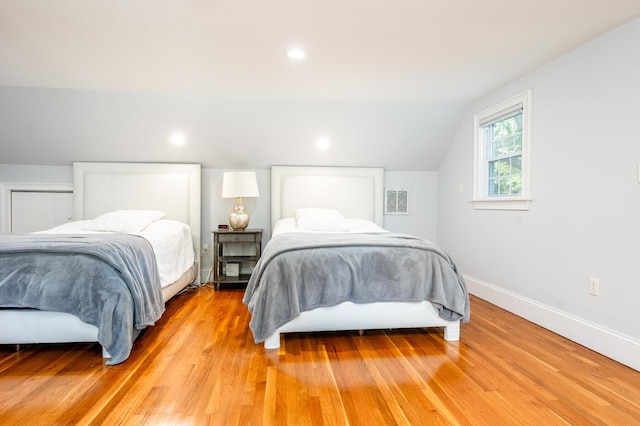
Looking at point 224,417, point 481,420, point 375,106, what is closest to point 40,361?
point 224,417

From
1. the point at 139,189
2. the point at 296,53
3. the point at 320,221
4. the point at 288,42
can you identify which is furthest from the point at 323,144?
the point at 139,189

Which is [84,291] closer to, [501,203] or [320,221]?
[320,221]

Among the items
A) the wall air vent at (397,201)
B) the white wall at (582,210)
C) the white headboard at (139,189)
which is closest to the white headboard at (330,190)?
the wall air vent at (397,201)

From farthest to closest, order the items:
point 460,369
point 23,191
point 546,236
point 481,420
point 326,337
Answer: point 23,191, point 546,236, point 326,337, point 460,369, point 481,420

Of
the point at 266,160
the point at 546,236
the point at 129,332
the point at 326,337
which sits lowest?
the point at 326,337

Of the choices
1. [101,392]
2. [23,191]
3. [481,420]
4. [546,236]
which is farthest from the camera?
[23,191]

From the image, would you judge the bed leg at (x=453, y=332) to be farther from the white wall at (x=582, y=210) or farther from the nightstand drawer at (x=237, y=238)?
the nightstand drawer at (x=237, y=238)

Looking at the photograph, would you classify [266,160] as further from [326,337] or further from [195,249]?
[326,337]

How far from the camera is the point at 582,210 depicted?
2428 mm

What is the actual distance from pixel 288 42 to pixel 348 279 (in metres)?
1.62

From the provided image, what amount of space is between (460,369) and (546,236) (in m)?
1.41

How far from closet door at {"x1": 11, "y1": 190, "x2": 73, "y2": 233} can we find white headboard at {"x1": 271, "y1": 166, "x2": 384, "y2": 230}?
239cm

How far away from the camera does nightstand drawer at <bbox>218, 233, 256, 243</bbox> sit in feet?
12.7

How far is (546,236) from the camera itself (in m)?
2.73
